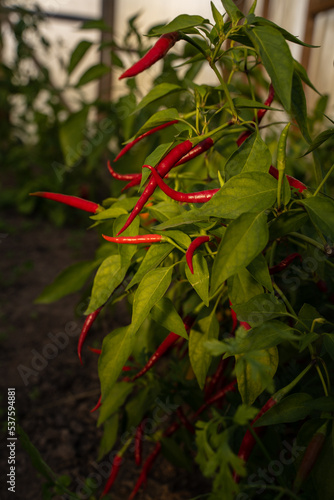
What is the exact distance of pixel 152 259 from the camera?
2.16 ft

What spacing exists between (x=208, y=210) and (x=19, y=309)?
5.01 ft

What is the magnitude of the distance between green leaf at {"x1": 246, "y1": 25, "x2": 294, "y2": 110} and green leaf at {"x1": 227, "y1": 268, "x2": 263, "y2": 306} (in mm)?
253

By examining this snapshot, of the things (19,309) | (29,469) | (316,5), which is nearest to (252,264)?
(29,469)

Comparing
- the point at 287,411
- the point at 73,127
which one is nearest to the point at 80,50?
the point at 73,127

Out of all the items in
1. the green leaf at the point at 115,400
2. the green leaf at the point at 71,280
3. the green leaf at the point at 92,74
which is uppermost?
the green leaf at the point at 92,74

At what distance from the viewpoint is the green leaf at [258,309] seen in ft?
1.98

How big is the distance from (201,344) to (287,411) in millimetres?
193

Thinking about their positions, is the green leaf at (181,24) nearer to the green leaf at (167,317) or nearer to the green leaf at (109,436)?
the green leaf at (167,317)

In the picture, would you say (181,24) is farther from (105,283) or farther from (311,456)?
(311,456)

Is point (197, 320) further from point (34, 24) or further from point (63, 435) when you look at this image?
point (34, 24)

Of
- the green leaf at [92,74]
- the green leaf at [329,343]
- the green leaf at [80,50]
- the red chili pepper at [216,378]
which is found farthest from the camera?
the green leaf at [92,74]

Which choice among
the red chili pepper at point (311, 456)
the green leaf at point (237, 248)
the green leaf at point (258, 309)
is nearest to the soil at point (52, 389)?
the red chili pepper at point (311, 456)

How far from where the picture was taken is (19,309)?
189cm

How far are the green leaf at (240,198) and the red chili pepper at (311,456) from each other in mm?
302
